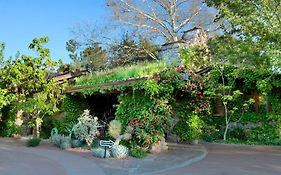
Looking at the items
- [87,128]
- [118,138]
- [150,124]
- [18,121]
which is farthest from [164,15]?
[118,138]

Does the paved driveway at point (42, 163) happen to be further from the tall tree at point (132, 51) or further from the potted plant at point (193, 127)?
the tall tree at point (132, 51)

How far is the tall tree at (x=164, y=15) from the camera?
93.4 feet

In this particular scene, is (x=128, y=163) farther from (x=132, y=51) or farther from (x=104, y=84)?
(x=132, y=51)

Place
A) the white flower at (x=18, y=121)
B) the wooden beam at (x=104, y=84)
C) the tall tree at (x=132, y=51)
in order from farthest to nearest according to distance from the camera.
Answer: the tall tree at (x=132, y=51) → the white flower at (x=18, y=121) → the wooden beam at (x=104, y=84)

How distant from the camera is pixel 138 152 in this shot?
1015 cm

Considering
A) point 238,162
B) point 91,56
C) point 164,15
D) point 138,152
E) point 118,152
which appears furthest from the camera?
point 91,56

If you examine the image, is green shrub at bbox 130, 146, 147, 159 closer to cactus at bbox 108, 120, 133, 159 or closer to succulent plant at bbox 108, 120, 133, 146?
cactus at bbox 108, 120, 133, 159

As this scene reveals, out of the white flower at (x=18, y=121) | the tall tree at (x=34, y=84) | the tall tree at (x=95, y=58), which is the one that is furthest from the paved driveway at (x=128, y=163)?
the tall tree at (x=95, y=58)

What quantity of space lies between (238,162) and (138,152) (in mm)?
3256

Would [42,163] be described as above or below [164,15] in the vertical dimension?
below

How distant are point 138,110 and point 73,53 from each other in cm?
2834

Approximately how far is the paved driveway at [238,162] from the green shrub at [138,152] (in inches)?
69.8

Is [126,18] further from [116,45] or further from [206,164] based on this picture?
[206,164]

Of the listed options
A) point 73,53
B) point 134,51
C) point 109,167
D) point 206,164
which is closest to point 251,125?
point 206,164
